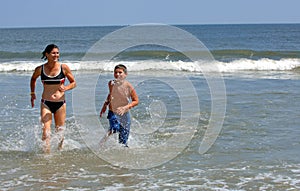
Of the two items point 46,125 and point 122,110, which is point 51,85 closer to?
point 46,125

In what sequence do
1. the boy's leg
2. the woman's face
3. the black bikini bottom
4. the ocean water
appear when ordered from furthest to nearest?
1. the boy's leg
2. the black bikini bottom
3. the woman's face
4. the ocean water

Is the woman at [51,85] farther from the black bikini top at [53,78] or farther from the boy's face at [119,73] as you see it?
the boy's face at [119,73]

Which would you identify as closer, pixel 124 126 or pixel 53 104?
pixel 53 104

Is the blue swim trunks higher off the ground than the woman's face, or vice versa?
the woman's face

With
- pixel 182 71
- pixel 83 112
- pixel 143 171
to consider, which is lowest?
pixel 143 171

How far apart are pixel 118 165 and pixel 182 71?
1365 centimetres

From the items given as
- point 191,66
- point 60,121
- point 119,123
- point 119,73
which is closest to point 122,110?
point 119,123

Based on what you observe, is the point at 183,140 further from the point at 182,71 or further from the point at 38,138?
the point at 182,71

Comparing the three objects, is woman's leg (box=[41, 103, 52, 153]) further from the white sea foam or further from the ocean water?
the white sea foam

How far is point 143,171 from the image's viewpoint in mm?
5711

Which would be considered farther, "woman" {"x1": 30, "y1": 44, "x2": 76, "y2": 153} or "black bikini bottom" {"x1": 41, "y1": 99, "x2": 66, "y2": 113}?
"black bikini bottom" {"x1": 41, "y1": 99, "x2": 66, "y2": 113}

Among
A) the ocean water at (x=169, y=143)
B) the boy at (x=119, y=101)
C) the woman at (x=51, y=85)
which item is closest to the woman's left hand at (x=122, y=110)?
the boy at (x=119, y=101)

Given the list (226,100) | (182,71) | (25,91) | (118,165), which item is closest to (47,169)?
(118,165)

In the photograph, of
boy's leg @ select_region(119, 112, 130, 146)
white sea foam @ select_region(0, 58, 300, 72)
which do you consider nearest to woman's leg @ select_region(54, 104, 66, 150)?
boy's leg @ select_region(119, 112, 130, 146)
